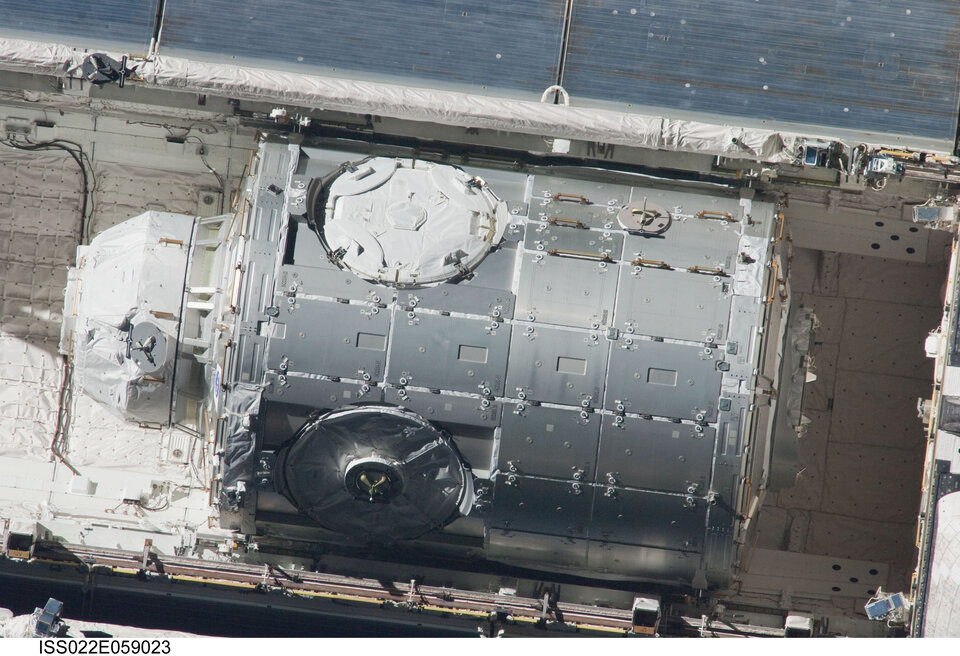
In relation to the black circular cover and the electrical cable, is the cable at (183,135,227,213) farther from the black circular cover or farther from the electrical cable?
the black circular cover

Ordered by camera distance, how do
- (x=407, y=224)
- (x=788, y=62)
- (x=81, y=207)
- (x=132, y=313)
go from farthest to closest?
1. (x=81, y=207)
2. (x=132, y=313)
3. (x=788, y=62)
4. (x=407, y=224)

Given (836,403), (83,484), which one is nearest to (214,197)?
(83,484)

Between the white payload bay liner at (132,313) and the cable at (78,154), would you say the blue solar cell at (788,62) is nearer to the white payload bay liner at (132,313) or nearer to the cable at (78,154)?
the white payload bay liner at (132,313)

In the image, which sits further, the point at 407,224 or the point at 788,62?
the point at 788,62

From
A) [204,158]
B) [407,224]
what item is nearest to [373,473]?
[407,224]

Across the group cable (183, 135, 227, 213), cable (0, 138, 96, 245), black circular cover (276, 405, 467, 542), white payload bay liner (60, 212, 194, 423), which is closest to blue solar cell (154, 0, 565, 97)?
cable (183, 135, 227, 213)

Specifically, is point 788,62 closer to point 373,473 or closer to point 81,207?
point 373,473

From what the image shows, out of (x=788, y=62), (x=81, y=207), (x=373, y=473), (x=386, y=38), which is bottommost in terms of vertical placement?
(x=373, y=473)

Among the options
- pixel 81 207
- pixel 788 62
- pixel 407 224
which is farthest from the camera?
pixel 81 207

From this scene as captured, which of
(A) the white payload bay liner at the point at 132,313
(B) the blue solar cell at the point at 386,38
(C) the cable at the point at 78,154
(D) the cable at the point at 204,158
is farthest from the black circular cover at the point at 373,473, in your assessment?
(C) the cable at the point at 78,154
